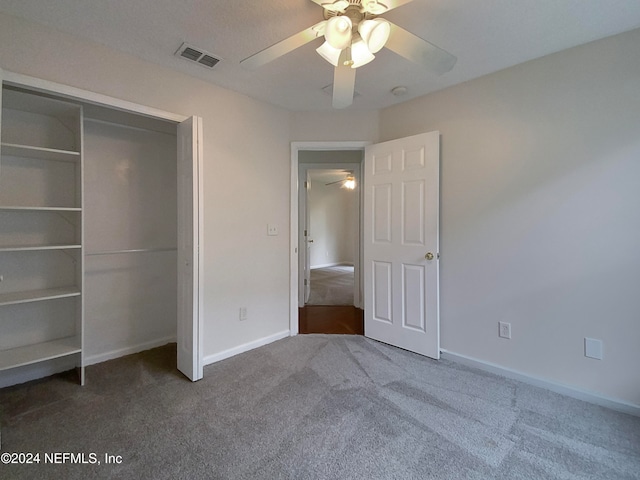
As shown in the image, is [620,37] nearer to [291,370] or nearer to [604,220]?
[604,220]

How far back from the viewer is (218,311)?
263 cm

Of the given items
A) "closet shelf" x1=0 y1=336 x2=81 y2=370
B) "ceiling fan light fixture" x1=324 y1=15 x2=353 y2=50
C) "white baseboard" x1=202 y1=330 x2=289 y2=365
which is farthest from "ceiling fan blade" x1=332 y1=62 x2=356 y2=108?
"closet shelf" x1=0 y1=336 x2=81 y2=370

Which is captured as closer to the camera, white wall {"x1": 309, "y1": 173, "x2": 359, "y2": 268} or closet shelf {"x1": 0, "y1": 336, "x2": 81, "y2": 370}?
closet shelf {"x1": 0, "y1": 336, "x2": 81, "y2": 370}

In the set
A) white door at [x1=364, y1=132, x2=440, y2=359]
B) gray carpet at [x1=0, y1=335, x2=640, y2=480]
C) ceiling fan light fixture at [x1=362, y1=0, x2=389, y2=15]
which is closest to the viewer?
ceiling fan light fixture at [x1=362, y1=0, x2=389, y2=15]

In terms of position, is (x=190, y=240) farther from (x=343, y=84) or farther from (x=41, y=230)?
(x=343, y=84)

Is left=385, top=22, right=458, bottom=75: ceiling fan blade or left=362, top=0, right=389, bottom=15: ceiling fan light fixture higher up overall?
left=362, top=0, right=389, bottom=15: ceiling fan light fixture

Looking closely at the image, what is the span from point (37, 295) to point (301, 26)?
2537 mm

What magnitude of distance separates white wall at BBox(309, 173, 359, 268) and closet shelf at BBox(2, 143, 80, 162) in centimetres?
617

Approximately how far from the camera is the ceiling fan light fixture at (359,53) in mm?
1569

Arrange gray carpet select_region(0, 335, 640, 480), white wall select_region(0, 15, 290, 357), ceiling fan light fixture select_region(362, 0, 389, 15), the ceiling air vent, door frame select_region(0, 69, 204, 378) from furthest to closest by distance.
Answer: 1. the ceiling air vent
2. white wall select_region(0, 15, 290, 357)
3. door frame select_region(0, 69, 204, 378)
4. gray carpet select_region(0, 335, 640, 480)
5. ceiling fan light fixture select_region(362, 0, 389, 15)

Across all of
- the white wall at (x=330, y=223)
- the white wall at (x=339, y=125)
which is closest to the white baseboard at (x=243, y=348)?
the white wall at (x=339, y=125)

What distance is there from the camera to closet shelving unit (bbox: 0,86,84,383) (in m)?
2.09

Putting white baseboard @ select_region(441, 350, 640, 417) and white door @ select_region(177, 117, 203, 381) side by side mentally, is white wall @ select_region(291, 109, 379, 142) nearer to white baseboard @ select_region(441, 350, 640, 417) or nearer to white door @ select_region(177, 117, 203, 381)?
white door @ select_region(177, 117, 203, 381)

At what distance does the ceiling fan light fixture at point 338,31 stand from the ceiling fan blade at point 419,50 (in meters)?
0.21
